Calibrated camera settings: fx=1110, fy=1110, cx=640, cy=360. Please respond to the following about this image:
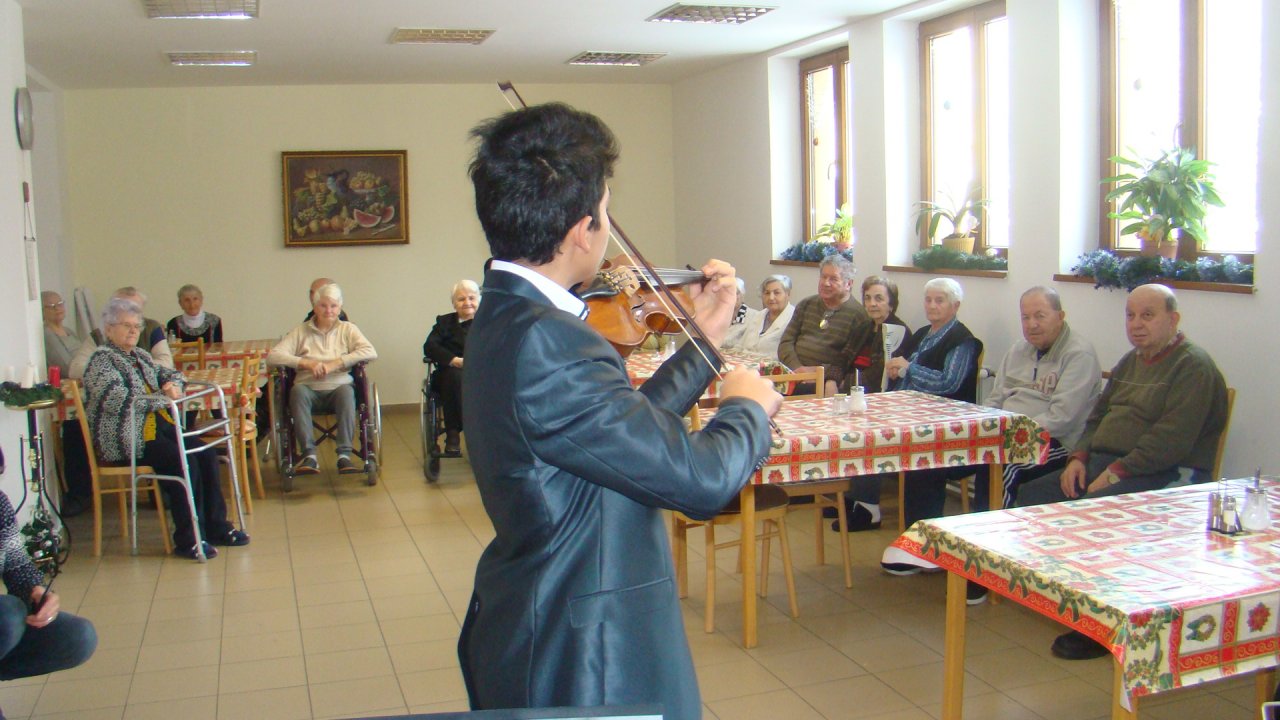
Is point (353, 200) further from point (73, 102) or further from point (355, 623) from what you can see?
point (355, 623)

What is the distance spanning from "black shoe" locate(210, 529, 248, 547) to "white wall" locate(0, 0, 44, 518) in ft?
2.64

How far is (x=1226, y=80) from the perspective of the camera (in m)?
4.42

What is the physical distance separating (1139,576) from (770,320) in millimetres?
4600

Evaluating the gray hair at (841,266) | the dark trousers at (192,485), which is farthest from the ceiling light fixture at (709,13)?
the dark trousers at (192,485)

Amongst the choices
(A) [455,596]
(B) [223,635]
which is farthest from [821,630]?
(B) [223,635]

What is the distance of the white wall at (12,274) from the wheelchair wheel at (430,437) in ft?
6.54

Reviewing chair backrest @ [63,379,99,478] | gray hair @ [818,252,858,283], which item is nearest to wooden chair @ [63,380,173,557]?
chair backrest @ [63,379,99,478]

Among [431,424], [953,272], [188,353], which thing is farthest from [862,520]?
[188,353]

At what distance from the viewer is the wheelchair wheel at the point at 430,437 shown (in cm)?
636

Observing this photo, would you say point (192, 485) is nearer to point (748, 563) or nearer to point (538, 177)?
point (748, 563)

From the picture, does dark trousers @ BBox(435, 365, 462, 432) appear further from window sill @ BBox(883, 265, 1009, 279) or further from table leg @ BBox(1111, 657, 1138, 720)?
table leg @ BBox(1111, 657, 1138, 720)

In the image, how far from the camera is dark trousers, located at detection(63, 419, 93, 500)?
578cm

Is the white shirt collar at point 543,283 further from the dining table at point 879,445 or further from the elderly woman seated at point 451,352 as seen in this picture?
the elderly woman seated at point 451,352

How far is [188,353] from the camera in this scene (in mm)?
6895
